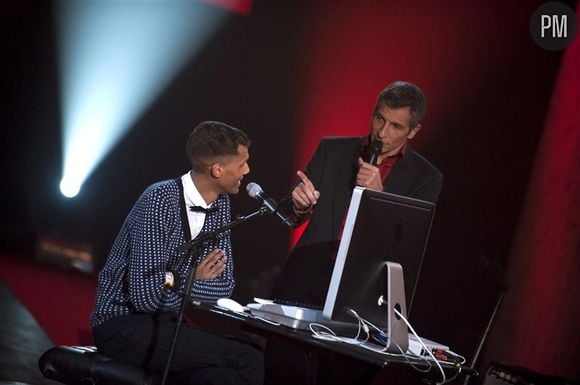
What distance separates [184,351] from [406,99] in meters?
1.50

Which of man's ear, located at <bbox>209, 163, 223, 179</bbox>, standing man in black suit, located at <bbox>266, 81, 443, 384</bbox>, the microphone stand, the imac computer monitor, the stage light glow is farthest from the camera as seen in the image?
the stage light glow

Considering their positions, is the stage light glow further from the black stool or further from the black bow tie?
the black stool

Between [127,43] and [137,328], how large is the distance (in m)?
3.23

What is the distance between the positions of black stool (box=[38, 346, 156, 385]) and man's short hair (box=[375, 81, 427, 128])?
159cm

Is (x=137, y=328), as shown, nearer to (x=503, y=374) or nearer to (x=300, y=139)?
(x=503, y=374)

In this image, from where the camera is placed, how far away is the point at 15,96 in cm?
584

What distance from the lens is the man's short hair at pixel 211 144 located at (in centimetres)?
331

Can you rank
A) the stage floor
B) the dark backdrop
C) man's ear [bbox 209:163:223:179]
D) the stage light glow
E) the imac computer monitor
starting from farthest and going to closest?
the stage light glow < the dark backdrop < the stage floor < man's ear [bbox 209:163:223:179] < the imac computer monitor

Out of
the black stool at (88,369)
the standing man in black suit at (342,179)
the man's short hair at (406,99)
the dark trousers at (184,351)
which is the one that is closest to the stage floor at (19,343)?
the black stool at (88,369)

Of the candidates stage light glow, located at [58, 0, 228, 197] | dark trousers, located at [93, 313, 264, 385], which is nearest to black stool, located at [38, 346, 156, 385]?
dark trousers, located at [93, 313, 264, 385]

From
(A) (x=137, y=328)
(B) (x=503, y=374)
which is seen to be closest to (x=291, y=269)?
(A) (x=137, y=328)

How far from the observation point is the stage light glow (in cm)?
570

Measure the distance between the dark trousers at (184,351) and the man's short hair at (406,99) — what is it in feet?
4.22

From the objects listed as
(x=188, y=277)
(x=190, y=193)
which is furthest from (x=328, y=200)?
(x=188, y=277)
